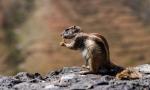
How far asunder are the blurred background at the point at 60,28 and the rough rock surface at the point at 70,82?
3532cm

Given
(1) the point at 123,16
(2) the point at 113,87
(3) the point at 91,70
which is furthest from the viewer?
(1) the point at 123,16

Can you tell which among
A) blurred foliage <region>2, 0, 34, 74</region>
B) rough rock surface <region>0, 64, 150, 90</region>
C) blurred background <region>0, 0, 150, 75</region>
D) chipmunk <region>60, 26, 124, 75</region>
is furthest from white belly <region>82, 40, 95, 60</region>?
blurred foliage <region>2, 0, 34, 74</region>

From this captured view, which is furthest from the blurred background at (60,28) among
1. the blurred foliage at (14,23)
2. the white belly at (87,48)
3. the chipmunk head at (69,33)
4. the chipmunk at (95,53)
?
the white belly at (87,48)

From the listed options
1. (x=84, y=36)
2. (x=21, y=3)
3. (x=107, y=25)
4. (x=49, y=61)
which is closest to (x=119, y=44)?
(x=107, y=25)

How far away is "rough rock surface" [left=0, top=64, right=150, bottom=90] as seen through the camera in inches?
299

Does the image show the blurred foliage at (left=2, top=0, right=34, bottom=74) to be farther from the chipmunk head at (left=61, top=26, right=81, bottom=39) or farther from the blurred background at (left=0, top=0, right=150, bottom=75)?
the chipmunk head at (left=61, top=26, right=81, bottom=39)

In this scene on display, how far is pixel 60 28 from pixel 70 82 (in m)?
41.3

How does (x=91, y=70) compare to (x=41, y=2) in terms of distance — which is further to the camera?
(x=41, y=2)

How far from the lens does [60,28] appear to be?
161 ft

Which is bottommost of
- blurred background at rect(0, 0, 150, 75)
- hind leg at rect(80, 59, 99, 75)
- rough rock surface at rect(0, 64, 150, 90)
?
rough rock surface at rect(0, 64, 150, 90)

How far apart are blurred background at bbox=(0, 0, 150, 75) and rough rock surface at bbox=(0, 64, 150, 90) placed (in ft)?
116

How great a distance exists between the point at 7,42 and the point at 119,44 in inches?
315

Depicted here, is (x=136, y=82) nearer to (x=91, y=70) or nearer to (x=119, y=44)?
(x=91, y=70)

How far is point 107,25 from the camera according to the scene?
50719mm
